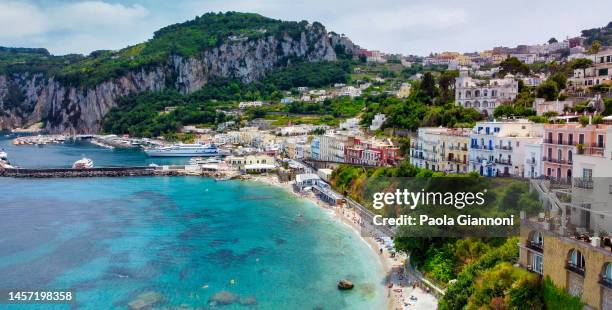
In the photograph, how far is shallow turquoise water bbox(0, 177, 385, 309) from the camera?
24703 millimetres

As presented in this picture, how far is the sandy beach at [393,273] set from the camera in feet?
73.0

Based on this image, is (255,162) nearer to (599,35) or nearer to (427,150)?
(427,150)

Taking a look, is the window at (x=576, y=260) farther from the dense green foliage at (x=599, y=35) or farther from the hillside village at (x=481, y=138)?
the dense green foliage at (x=599, y=35)

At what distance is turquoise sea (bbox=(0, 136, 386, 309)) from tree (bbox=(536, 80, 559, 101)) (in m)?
17.8

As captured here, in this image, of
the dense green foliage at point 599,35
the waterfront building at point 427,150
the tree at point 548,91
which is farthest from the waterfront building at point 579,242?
the dense green foliage at point 599,35

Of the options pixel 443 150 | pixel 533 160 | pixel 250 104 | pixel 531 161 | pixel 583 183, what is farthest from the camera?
pixel 250 104

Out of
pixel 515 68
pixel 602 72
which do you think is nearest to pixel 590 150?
pixel 602 72

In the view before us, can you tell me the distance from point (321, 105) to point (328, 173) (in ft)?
164

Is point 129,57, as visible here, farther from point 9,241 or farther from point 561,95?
point 561,95

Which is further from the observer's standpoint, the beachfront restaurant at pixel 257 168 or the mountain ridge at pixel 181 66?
the mountain ridge at pixel 181 66

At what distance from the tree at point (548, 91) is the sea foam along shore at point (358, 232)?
16.4 meters

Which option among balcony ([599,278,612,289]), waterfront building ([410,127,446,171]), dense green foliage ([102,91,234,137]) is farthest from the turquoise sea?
dense green foliage ([102,91,234,137])

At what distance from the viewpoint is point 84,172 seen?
211 ft

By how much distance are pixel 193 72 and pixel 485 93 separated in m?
110
